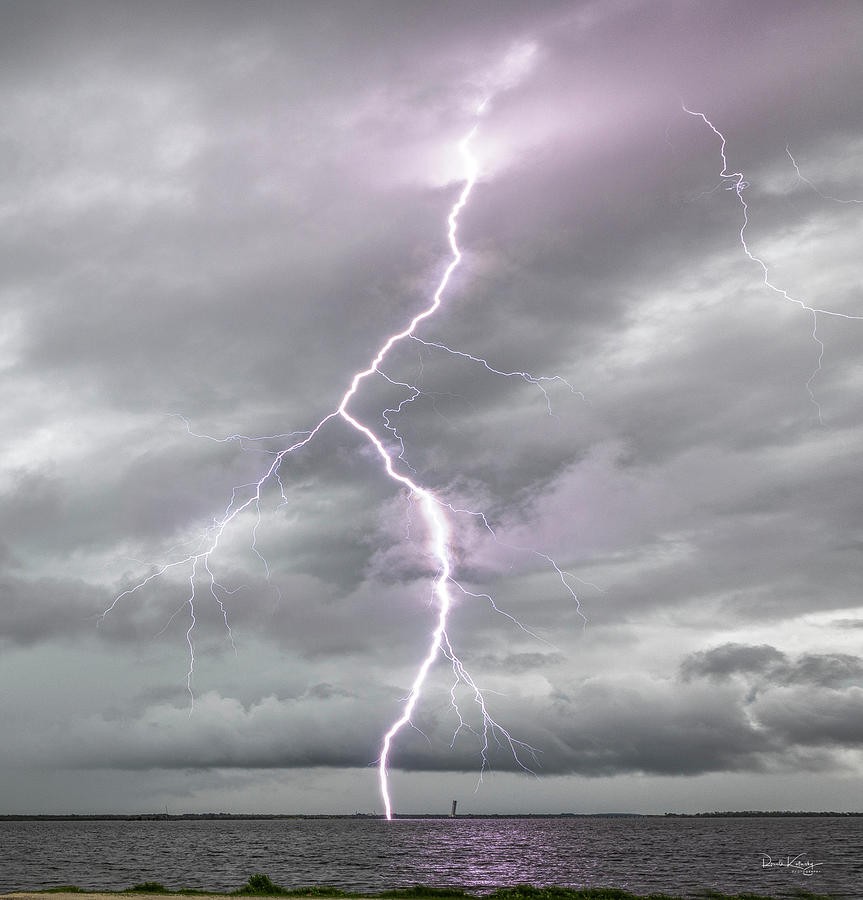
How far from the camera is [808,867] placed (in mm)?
60250

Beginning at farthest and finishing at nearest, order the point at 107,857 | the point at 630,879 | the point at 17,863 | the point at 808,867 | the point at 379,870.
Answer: the point at 107,857 → the point at 17,863 → the point at 808,867 → the point at 379,870 → the point at 630,879

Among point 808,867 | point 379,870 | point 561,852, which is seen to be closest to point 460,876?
point 379,870

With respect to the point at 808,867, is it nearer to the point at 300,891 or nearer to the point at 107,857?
the point at 300,891

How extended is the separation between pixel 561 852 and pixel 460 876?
33.4 meters

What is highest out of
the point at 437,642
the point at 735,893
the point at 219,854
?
the point at 437,642
